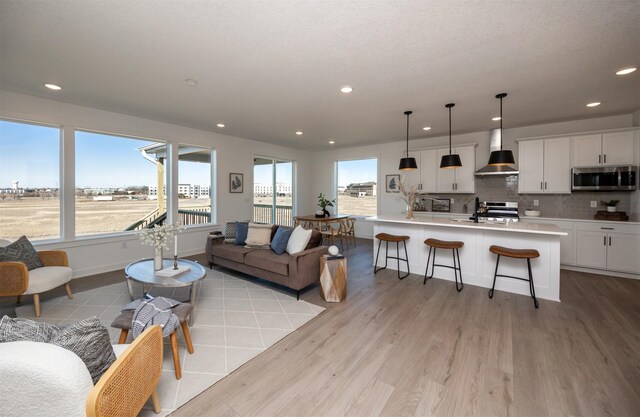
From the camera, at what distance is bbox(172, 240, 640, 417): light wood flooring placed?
1718 mm

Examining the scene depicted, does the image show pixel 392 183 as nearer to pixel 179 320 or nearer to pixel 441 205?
pixel 441 205

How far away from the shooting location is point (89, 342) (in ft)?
3.81

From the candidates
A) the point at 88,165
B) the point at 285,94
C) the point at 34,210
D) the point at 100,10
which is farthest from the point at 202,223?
the point at 100,10

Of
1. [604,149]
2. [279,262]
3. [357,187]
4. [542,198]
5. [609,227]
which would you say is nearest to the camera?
[279,262]

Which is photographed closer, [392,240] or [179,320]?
[179,320]

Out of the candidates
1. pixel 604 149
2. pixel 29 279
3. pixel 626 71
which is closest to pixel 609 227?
pixel 604 149

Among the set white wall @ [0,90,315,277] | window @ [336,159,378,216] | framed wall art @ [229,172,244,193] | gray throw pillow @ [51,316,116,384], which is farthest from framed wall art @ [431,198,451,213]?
gray throw pillow @ [51,316,116,384]

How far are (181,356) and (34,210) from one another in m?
3.84

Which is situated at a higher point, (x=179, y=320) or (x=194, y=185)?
(x=194, y=185)

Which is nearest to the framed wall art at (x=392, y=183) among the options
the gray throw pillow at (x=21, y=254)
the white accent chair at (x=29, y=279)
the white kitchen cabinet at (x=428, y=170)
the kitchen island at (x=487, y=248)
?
the white kitchen cabinet at (x=428, y=170)

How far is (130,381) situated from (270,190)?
6564mm

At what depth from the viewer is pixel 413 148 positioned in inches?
258

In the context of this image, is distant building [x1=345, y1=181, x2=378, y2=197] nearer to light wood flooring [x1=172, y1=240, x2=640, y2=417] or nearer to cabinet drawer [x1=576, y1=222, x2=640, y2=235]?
cabinet drawer [x1=576, y1=222, x2=640, y2=235]

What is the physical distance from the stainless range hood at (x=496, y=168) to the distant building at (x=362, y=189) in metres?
2.67
